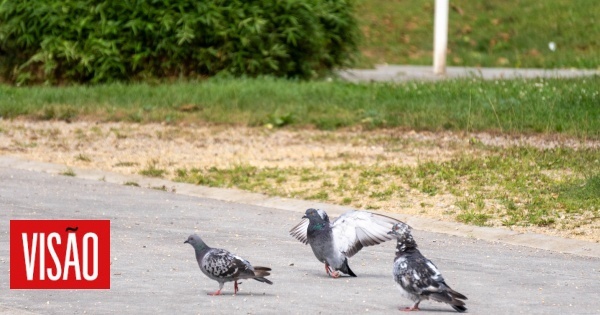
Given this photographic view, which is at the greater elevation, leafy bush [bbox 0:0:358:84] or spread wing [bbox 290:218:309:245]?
leafy bush [bbox 0:0:358:84]

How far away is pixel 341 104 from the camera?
1764 centimetres

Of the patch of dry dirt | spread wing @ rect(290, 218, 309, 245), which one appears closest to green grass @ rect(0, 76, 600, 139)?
the patch of dry dirt

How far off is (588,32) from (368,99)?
12985mm

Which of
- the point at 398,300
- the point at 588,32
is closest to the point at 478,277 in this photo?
the point at 398,300

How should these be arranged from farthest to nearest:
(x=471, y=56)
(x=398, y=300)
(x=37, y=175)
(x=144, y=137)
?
(x=471, y=56) < (x=144, y=137) < (x=37, y=175) < (x=398, y=300)

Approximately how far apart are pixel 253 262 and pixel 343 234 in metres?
1.07

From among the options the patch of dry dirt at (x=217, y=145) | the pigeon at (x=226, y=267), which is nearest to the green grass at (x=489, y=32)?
the patch of dry dirt at (x=217, y=145)

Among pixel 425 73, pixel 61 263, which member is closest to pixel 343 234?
pixel 61 263

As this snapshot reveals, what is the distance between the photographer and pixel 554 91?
1739cm

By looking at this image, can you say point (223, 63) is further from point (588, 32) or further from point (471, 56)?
point (588, 32)

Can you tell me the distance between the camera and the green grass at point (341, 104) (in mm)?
15742

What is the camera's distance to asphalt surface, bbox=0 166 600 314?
7609mm

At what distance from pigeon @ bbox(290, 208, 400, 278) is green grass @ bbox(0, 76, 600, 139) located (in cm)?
697

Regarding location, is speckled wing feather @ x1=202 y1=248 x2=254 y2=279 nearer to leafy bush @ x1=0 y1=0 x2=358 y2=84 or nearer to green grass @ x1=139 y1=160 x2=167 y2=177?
green grass @ x1=139 y1=160 x2=167 y2=177
